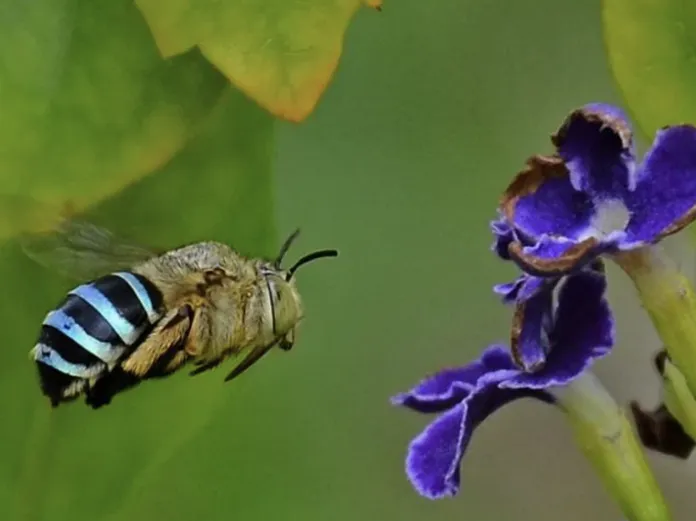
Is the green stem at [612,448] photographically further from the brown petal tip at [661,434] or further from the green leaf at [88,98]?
the green leaf at [88,98]

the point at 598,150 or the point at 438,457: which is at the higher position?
the point at 598,150

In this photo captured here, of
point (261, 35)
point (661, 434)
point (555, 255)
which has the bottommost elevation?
point (661, 434)

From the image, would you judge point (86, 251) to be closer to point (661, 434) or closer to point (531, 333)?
point (531, 333)

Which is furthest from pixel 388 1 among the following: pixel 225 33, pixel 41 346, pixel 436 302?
pixel 41 346

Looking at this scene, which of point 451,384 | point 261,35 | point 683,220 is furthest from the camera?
point 261,35

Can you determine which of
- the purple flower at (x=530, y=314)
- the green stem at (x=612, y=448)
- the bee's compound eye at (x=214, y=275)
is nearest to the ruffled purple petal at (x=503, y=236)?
the purple flower at (x=530, y=314)

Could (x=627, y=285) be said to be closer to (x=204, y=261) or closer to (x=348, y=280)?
(x=348, y=280)

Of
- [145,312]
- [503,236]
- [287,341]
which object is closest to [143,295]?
[145,312]

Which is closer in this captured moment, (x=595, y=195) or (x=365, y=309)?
(x=595, y=195)
